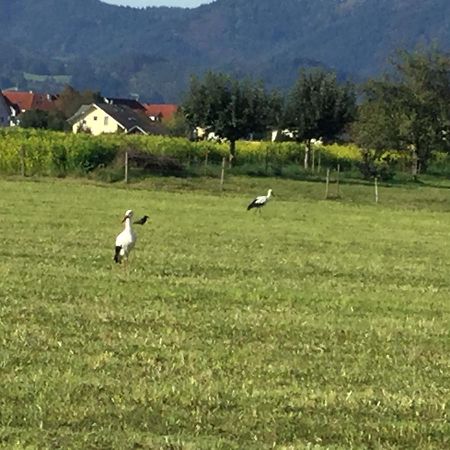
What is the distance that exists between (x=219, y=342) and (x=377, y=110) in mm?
51548

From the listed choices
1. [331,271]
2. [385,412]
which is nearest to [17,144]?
[331,271]

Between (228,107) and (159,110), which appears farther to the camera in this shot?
(159,110)

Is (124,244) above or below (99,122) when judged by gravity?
below

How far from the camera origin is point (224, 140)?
6209cm

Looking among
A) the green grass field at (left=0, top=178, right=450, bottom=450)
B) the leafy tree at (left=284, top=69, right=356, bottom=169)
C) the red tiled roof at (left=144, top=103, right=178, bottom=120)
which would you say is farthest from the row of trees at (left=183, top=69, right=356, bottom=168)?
the red tiled roof at (left=144, top=103, right=178, bottom=120)

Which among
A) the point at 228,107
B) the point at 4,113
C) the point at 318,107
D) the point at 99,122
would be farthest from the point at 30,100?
the point at 228,107

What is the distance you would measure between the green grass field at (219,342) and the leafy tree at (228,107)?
36.4 metres

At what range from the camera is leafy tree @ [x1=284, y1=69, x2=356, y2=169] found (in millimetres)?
64375

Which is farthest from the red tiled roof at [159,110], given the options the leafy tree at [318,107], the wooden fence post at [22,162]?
the wooden fence post at [22,162]

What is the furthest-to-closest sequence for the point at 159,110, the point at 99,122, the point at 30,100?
1. the point at 159,110
2. the point at 30,100
3. the point at 99,122

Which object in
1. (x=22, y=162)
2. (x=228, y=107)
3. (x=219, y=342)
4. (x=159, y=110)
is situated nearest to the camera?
(x=219, y=342)

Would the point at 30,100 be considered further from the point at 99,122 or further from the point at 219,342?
the point at 219,342

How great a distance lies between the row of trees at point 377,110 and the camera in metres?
59.2

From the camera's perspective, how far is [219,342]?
1027 centimetres
